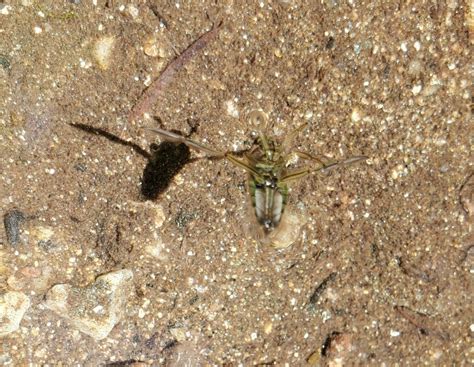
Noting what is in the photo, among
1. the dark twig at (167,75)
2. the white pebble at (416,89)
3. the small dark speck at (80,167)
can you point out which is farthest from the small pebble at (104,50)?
the white pebble at (416,89)

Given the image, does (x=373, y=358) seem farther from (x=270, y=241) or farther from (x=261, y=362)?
(x=270, y=241)

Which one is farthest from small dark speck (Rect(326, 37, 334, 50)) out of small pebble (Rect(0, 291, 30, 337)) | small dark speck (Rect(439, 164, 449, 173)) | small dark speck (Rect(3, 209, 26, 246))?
small pebble (Rect(0, 291, 30, 337))

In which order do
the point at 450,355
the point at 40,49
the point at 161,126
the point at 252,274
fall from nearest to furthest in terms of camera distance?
the point at 40,49
the point at 161,126
the point at 252,274
the point at 450,355

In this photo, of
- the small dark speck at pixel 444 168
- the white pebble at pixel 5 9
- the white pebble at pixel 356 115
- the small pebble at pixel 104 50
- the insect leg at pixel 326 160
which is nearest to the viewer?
the white pebble at pixel 5 9

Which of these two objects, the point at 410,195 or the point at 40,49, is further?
the point at 410,195

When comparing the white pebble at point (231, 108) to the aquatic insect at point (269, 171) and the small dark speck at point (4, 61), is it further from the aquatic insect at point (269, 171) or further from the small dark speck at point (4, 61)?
the small dark speck at point (4, 61)

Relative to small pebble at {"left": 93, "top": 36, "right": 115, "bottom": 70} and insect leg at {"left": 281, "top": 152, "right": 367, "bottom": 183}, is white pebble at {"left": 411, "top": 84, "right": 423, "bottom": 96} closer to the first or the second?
insect leg at {"left": 281, "top": 152, "right": 367, "bottom": 183}

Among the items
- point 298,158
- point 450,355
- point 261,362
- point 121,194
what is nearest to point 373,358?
A: point 450,355
